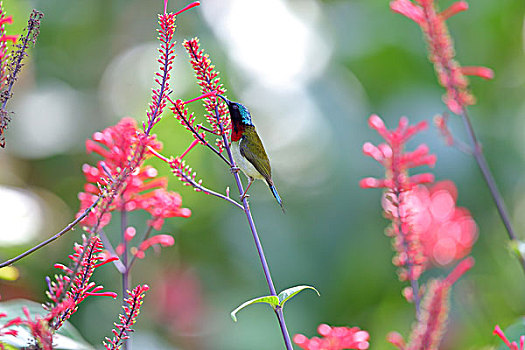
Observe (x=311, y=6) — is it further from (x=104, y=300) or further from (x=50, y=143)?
(x=104, y=300)

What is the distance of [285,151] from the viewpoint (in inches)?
77.1

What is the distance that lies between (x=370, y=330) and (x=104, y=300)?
1.81 feet

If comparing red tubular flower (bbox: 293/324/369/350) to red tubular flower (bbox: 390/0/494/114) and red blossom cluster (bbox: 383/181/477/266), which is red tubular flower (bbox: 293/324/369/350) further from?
red blossom cluster (bbox: 383/181/477/266)

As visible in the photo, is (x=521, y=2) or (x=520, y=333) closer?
(x=520, y=333)

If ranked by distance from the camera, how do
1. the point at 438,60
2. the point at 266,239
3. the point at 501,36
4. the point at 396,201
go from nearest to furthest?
the point at 396,201 < the point at 438,60 < the point at 266,239 < the point at 501,36

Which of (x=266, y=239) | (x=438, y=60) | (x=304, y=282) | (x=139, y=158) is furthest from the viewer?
(x=266, y=239)

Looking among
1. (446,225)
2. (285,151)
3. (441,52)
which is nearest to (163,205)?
(441,52)

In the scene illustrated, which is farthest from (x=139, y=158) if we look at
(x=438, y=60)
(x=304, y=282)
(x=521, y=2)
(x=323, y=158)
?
(x=521, y=2)

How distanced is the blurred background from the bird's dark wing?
0.48m

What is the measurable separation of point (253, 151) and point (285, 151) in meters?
1.27

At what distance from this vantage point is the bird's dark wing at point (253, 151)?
69 cm

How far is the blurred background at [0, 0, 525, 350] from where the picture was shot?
1433mm

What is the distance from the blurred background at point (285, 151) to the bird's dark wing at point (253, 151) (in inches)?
19.0

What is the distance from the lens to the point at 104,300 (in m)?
1.40
